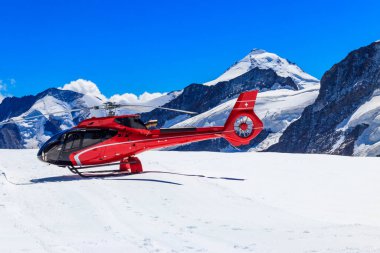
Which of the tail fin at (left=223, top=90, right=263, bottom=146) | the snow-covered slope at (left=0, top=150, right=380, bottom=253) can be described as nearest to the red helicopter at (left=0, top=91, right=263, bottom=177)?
the tail fin at (left=223, top=90, right=263, bottom=146)

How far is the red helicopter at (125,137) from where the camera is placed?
721 inches

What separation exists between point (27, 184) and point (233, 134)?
820 cm

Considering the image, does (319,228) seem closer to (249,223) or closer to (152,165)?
(249,223)

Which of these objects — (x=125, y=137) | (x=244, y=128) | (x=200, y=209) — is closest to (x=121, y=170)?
(x=125, y=137)

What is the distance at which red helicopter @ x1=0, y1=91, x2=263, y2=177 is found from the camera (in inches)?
721

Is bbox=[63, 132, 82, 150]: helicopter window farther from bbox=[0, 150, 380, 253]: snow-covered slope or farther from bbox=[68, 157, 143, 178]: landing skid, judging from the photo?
bbox=[0, 150, 380, 253]: snow-covered slope

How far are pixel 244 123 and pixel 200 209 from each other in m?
7.42

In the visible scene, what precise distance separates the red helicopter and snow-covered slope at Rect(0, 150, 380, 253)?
3.64ft

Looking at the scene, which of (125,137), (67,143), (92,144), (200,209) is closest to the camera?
(200,209)

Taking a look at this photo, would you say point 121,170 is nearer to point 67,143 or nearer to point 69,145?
point 69,145

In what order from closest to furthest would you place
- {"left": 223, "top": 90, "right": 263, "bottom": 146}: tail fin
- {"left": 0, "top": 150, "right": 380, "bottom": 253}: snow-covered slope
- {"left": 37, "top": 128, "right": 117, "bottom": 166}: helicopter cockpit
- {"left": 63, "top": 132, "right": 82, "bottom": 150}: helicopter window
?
{"left": 0, "top": 150, "right": 380, "bottom": 253}: snow-covered slope → {"left": 37, "top": 128, "right": 117, "bottom": 166}: helicopter cockpit → {"left": 63, "top": 132, "right": 82, "bottom": 150}: helicopter window → {"left": 223, "top": 90, "right": 263, "bottom": 146}: tail fin

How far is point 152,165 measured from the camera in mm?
21125

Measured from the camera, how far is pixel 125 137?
1886 centimetres

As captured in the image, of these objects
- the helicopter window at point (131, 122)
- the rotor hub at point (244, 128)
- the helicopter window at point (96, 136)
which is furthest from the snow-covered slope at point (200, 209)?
the helicopter window at point (131, 122)
